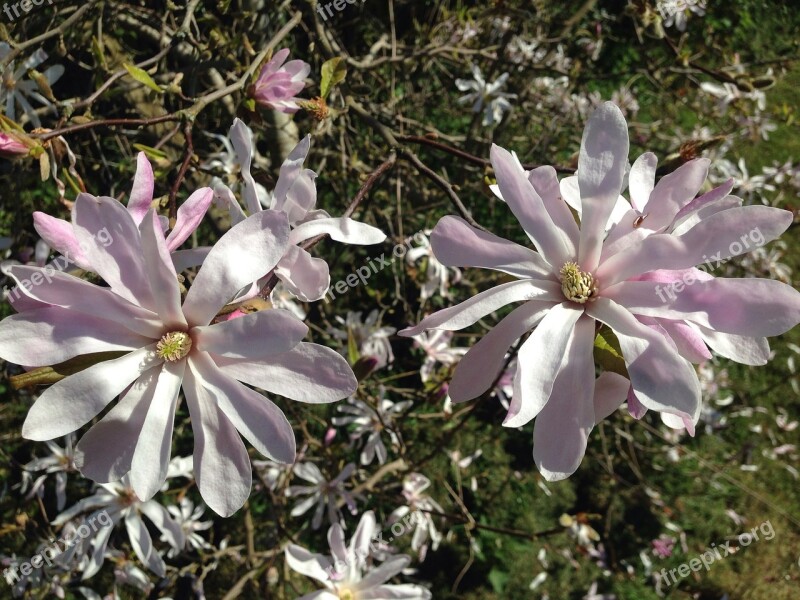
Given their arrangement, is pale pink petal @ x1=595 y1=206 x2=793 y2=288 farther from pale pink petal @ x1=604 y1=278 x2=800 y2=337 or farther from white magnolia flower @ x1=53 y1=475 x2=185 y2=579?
white magnolia flower @ x1=53 y1=475 x2=185 y2=579

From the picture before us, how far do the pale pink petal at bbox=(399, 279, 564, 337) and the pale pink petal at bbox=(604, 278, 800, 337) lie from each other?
0.38 ft

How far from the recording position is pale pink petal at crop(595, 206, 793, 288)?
0.68 meters

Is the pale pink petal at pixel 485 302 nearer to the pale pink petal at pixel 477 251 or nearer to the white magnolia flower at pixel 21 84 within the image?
the pale pink petal at pixel 477 251

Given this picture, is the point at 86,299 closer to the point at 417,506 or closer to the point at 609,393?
the point at 609,393

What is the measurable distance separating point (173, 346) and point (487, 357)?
1.29 feet

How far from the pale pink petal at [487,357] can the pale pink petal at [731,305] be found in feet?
0.45

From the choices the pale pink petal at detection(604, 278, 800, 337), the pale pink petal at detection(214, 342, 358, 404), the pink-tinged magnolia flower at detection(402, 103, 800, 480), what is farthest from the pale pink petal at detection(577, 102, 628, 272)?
the pale pink petal at detection(214, 342, 358, 404)

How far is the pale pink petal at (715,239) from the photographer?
0.68 m

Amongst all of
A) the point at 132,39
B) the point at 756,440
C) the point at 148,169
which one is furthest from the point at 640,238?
the point at 756,440

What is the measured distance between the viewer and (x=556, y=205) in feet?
2.62

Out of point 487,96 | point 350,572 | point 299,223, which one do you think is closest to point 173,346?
point 299,223

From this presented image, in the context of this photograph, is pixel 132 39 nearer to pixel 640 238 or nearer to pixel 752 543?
pixel 640 238

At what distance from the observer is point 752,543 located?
3.04 meters

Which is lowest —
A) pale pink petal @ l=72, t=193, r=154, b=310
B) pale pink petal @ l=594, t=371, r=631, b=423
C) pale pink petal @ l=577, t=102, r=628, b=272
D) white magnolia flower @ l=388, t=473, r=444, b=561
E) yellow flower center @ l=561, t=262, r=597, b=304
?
white magnolia flower @ l=388, t=473, r=444, b=561
